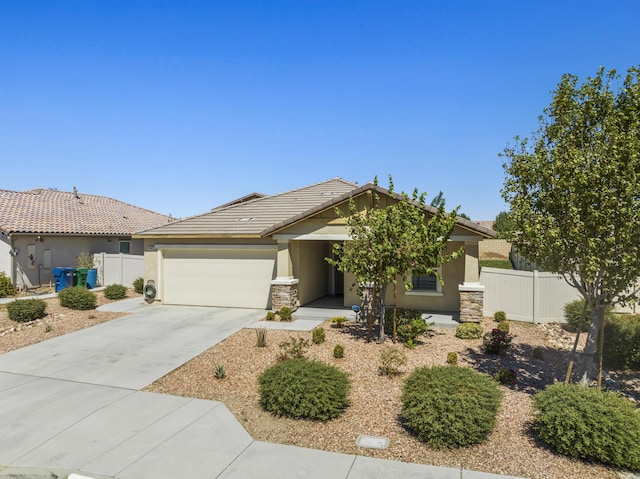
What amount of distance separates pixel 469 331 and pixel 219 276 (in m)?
10.3

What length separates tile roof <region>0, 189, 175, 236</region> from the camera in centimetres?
2364

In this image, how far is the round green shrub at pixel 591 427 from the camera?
586 cm

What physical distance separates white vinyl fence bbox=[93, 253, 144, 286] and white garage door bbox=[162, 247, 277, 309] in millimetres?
5797

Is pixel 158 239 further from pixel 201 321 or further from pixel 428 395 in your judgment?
pixel 428 395

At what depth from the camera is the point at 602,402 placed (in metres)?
6.34

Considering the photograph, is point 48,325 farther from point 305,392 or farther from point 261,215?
point 305,392

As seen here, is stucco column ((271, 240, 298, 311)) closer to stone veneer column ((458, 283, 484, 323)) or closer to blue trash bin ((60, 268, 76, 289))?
stone veneer column ((458, 283, 484, 323))

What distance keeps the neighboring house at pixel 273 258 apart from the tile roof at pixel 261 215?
0.14 feet

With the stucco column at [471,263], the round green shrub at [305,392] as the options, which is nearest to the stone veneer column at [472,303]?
the stucco column at [471,263]

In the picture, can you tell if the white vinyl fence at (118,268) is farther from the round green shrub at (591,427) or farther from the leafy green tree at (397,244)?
the round green shrub at (591,427)

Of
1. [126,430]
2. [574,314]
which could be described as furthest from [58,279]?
[574,314]

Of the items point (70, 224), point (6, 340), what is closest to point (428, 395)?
point (6, 340)

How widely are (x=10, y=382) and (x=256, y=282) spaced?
919 centimetres

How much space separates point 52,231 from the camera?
23.7 m
